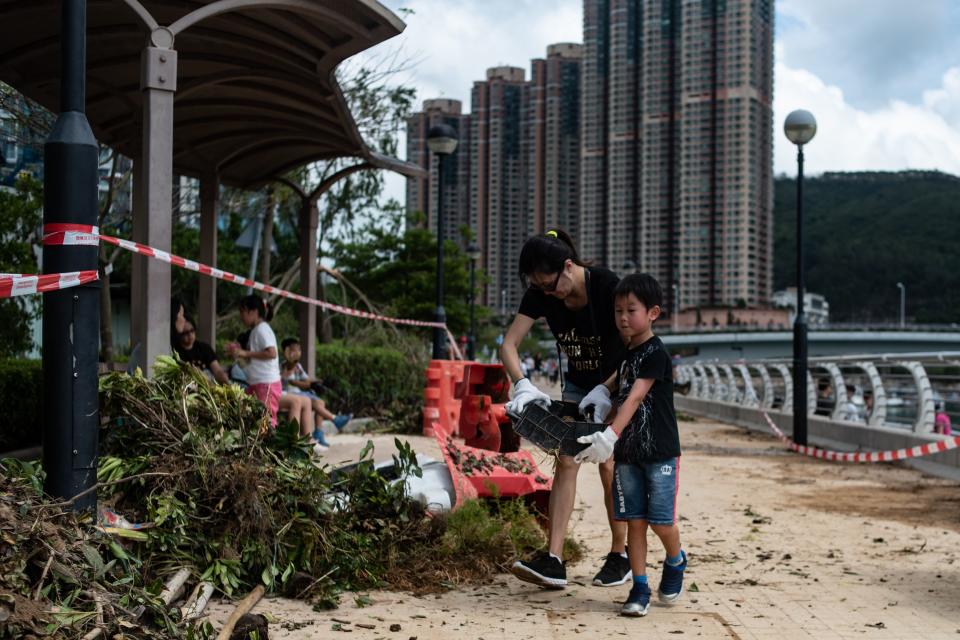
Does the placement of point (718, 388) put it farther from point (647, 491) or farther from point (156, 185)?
point (647, 491)

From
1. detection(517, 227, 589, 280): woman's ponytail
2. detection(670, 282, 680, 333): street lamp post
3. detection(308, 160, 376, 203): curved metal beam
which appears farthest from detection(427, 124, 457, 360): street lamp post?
detection(670, 282, 680, 333): street lamp post

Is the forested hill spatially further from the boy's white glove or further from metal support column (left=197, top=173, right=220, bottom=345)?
the boy's white glove

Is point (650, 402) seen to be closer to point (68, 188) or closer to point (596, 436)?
point (596, 436)

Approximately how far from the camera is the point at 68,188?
3.99 m

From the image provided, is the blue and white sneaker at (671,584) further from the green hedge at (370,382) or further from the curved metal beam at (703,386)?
the curved metal beam at (703,386)

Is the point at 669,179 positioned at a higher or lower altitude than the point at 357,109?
higher

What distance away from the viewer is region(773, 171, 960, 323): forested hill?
99250mm

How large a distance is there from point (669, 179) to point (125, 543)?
3454 inches

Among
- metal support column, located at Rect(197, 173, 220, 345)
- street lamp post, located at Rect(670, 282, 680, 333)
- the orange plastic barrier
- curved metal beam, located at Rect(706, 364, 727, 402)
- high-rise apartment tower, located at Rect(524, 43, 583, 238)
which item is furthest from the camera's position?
street lamp post, located at Rect(670, 282, 680, 333)

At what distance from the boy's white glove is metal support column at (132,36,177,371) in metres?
3.18

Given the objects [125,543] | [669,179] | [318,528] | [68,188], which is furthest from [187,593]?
[669,179]

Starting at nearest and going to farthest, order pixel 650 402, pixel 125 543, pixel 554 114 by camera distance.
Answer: pixel 125 543
pixel 650 402
pixel 554 114

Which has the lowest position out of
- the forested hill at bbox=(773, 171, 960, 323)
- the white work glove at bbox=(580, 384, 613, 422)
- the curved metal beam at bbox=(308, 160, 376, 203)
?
the white work glove at bbox=(580, 384, 613, 422)

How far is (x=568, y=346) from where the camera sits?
17.1ft
